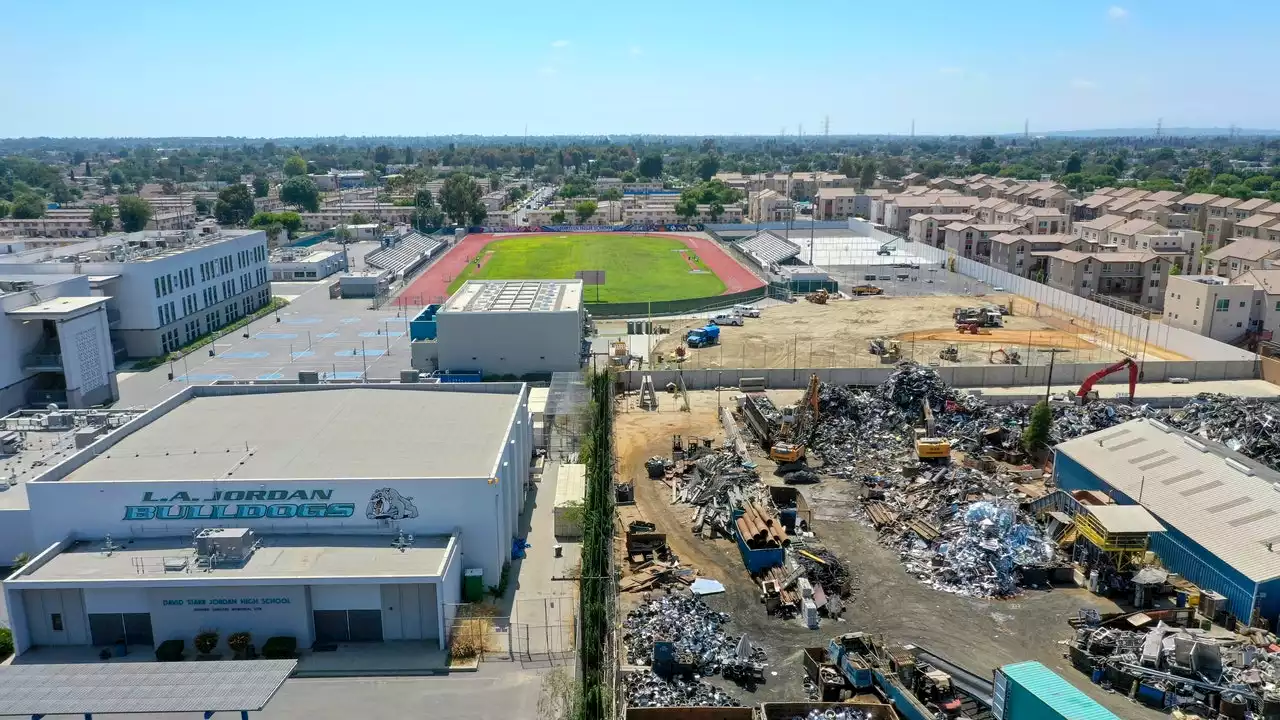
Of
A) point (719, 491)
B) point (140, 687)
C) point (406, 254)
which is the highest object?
point (406, 254)

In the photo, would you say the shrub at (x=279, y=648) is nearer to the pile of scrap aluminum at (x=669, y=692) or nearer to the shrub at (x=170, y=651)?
the shrub at (x=170, y=651)

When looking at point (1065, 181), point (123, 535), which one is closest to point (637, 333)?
point (123, 535)

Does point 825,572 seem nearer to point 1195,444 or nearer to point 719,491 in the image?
point 719,491

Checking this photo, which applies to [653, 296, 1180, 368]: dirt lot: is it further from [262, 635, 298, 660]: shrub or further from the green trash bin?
[262, 635, 298, 660]: shrub

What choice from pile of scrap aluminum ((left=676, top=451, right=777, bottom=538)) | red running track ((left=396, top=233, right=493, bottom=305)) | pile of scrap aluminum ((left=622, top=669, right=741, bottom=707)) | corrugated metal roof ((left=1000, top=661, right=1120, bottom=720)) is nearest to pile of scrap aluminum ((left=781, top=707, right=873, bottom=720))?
pile of scrap aluminum ((left=622, top=669, right=741, bottom=707))

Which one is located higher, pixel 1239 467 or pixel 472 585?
pixel 1239 467

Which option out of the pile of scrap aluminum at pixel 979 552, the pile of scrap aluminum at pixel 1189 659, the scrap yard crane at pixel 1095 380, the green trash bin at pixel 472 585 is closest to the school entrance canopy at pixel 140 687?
the green trash bin at pixel 472 585

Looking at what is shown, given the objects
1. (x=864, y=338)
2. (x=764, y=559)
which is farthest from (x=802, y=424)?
(x=864, y=338)
